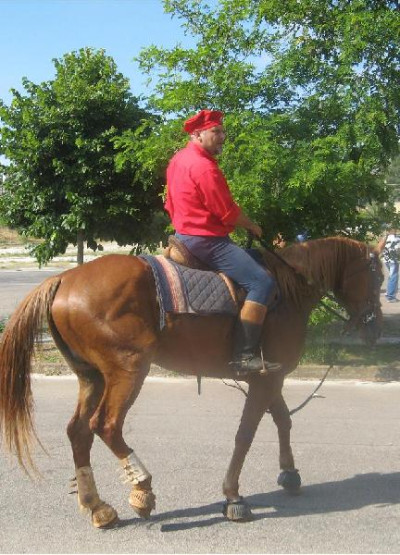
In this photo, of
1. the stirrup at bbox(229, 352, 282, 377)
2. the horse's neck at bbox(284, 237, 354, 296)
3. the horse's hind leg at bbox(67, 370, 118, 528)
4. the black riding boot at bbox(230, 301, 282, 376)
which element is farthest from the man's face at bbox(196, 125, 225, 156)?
the horse's hind leg at bbox(67, 370, 118, 528)

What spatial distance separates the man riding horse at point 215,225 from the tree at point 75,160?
4.49m

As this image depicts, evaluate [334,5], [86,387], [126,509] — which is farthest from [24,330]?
[334,5]

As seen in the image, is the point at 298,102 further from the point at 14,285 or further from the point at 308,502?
the point at 14,285

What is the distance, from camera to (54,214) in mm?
9758

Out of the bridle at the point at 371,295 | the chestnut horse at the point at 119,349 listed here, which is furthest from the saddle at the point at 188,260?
the bridle at the point at 371,295

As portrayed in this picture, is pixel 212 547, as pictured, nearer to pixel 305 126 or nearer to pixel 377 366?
pixel 377 366

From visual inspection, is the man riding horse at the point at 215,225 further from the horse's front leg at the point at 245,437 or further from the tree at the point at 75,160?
the tree at the point at 75,160

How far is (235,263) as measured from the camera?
4621mm

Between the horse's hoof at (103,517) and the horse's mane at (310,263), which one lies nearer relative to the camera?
the horse's hoof at (103,517)

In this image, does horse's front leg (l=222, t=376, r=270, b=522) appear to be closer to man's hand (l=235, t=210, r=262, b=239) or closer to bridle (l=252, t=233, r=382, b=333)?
bridle (l=252, t=233, r=382, b=333)

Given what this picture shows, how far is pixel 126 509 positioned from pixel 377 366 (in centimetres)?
473

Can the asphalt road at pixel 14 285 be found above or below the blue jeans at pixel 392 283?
below

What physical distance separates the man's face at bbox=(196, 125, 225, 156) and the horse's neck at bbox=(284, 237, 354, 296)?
93cm

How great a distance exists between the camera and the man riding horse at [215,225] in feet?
14.9
